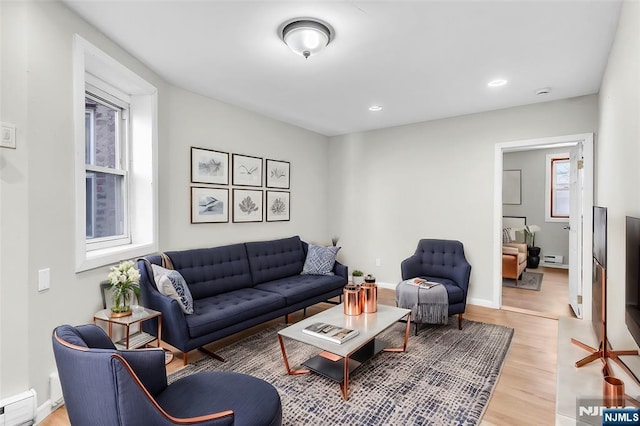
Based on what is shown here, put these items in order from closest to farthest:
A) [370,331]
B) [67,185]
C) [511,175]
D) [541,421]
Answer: [541,421]
[67,185]
[370,331]
[511,175]

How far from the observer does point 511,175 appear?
24.0 feet

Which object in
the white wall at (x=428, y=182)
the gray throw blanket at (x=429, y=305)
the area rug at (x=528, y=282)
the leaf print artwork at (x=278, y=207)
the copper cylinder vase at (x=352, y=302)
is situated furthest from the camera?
the area rug at (x=528, y=282)

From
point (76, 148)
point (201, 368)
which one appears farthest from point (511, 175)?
point (76, 148)

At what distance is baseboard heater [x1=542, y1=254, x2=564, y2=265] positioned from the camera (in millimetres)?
6773

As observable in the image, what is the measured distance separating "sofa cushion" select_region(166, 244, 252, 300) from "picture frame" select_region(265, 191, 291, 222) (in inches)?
34.8

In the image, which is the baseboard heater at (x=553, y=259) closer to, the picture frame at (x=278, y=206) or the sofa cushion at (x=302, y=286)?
the sofa cushion at (x=302, y=286)

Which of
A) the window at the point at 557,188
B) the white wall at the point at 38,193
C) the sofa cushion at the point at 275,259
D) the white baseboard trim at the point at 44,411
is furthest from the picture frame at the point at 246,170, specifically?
the window at the point at 557,188

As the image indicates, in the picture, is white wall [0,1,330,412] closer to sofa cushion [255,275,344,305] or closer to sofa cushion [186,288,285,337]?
sofa cushion [186,288,285,337]

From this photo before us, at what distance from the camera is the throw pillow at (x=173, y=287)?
8.86 ft

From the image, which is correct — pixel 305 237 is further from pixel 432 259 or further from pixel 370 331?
pixel 370 331

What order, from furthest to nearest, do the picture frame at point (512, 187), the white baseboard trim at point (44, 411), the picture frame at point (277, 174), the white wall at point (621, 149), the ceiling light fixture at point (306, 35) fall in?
the picture frame at point (512, 187)
the picture frame at point (277, 174)
the ceiling light fixture at point (306, 35)
the white baseboard trim at point (44, 411)
the white wall at point (621, 149)

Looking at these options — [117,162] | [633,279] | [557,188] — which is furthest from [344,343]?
[557,188]

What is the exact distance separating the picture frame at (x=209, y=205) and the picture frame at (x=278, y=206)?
757 mm

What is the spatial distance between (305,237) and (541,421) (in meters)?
3.84
